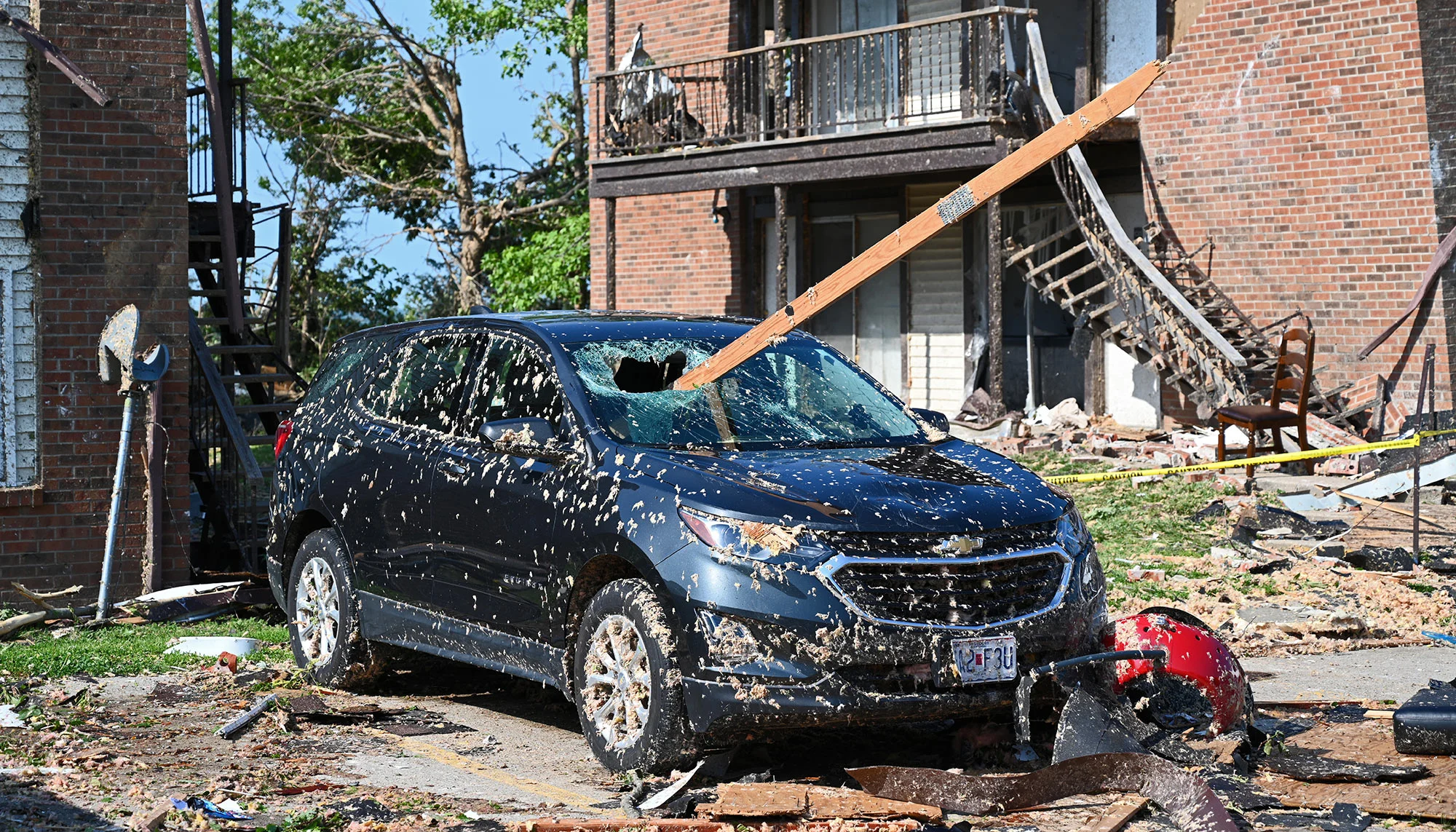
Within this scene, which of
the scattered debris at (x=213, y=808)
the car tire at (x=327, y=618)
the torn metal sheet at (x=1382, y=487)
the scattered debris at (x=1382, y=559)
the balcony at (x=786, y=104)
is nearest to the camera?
the scattered debris at (x=213, y=808)

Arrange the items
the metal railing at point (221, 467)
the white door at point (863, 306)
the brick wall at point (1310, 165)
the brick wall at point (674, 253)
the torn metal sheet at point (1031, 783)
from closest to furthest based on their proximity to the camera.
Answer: the torn metal sheet at point (1031, 783) → the metal railing at point (221, 467) → the brick wall at point (1310, 165) → the white door at point (863, 306) → the brick wall at point (674, 253)

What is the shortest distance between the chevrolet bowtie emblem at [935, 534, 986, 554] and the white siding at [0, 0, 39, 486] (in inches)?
319

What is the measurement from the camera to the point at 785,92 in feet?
69.5

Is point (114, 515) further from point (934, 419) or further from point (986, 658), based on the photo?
point (986, 658)

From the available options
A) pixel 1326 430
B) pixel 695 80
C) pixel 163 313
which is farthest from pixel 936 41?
pixel 163 313

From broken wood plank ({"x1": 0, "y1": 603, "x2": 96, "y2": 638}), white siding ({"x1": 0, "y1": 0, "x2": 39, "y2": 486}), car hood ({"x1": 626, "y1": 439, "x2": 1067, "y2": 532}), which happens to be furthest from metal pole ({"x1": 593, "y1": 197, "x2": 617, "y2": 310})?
car hood ({"x1": 626, "y1": 439, "x2": 1067, "y2": 532})

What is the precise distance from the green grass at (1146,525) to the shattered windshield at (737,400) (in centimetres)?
347

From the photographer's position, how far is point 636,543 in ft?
19.1

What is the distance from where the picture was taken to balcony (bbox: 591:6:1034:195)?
63.0 ft

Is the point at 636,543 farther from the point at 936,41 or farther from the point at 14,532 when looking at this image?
the point at 936,41

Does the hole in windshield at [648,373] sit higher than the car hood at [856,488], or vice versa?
the hole in windshield at [648,373]

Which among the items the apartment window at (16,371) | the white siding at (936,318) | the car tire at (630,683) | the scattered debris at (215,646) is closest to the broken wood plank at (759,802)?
the car tire at (630,683)

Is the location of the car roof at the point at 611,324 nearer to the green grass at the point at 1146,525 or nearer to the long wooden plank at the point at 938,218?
the long wooden plank at the point at 938,218

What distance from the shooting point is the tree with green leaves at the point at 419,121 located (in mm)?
30578
